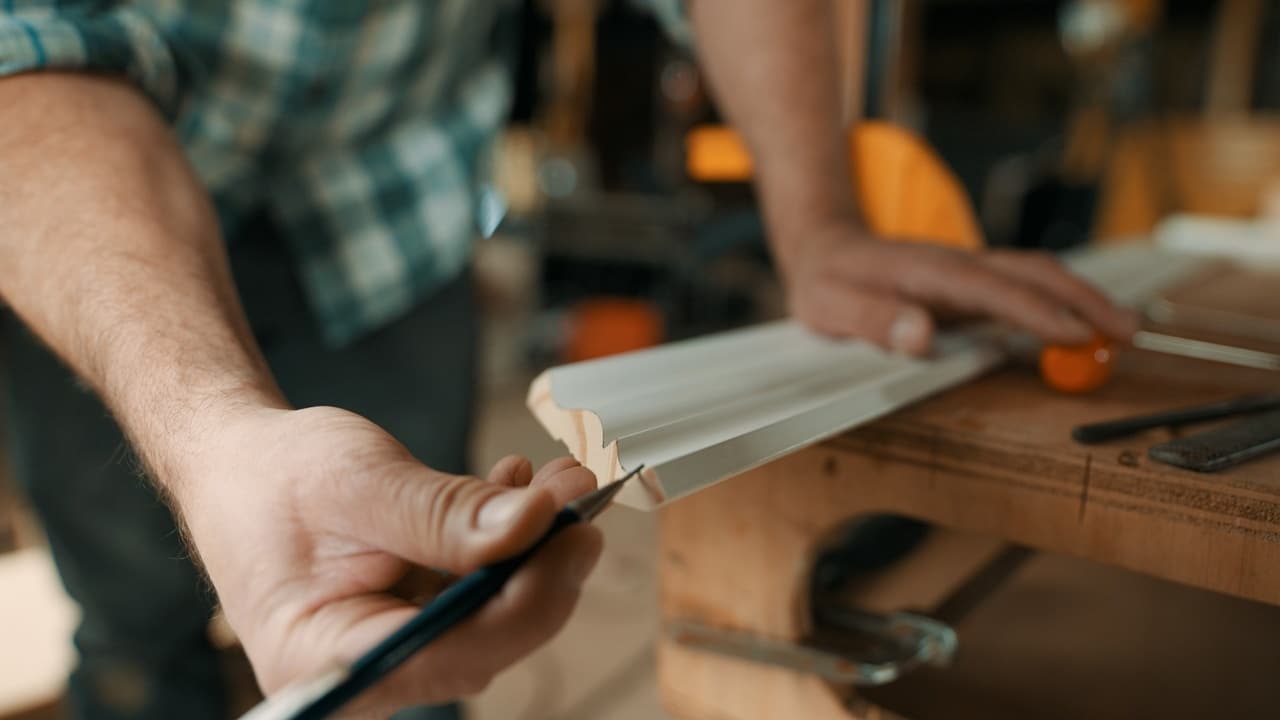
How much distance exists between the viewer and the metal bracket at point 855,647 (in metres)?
0.46

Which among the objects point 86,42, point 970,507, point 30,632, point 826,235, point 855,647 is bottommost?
point 30,632

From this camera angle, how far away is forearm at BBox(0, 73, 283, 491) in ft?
1.05

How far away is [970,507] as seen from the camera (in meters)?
0.43

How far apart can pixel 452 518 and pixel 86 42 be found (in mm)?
374

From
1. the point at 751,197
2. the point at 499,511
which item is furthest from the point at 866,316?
the point at 751,197

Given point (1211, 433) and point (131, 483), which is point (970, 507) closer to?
point (1211, 433)

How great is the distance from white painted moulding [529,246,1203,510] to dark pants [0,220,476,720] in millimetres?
390

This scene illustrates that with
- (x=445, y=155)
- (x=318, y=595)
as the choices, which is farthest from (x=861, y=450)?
(x=445, y=155)

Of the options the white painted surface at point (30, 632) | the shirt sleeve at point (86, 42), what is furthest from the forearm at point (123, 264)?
the white painted surface at point (30, 632)

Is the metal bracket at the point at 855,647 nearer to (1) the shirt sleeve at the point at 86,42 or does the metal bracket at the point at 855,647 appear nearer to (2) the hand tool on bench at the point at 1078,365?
(2) the hand tool on bench at the point at 1078,365

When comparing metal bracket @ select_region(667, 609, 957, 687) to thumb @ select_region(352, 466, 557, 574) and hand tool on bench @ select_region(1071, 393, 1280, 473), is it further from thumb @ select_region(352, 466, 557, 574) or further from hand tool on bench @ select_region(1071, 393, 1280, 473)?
thumb @ select_region(352, 466, 557, 574)

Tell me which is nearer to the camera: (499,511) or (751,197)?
(499,511)

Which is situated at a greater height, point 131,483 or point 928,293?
point 928,293

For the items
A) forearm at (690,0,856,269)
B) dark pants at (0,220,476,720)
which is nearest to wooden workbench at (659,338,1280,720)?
forearm at (690,0,856,269)
